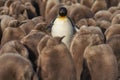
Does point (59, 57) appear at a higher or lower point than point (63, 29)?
higher

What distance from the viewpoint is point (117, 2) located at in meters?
13.4

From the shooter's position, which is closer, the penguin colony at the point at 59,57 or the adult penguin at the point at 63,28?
the penguin colony at the point at 59,57

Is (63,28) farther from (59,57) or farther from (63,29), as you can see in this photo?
(59,57)

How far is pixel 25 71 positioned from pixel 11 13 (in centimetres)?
627

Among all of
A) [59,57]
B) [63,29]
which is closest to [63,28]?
[63,29]

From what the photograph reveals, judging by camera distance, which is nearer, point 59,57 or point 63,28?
point 59,57

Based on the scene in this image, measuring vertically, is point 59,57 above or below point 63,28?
above

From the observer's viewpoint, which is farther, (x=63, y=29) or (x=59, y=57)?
(x=63, y=29)

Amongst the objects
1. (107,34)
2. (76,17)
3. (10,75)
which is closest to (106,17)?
(76,17)

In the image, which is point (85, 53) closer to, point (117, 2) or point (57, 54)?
point (57, 54)

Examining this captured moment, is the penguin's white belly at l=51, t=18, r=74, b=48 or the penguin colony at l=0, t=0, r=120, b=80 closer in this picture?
the penguin colony at l=0, t=0, r=120, b=80

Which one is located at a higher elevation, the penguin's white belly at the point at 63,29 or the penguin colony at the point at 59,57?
the penguin colony at the point at 59,57

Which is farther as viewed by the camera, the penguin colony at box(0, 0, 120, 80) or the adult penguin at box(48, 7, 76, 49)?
the adult penguin at box(48, 7, 76, 49)

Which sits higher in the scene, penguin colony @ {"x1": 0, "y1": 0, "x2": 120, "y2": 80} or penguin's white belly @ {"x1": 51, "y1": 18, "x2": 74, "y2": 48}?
penguin colony @ {"x1": 0, "y1": 0, "x2": 120, "y2": 80}
